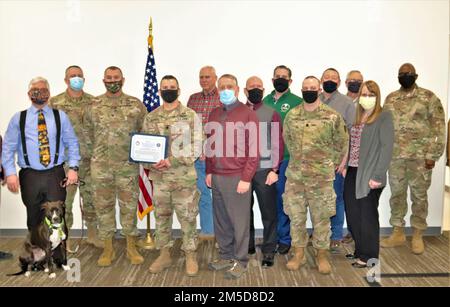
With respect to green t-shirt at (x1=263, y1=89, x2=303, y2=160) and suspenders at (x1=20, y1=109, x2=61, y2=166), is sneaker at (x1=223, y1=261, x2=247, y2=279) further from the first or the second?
suspenders at (x1=20, y1=109, x2=61, y2=166)

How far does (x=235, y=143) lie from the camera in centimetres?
373

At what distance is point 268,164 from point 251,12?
6.69 ft

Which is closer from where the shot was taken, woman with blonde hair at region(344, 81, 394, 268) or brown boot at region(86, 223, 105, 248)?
woman with blonde hair at region(344, 81, 394, 268)

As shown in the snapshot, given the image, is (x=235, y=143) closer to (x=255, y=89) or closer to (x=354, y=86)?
(x=255, y=89)

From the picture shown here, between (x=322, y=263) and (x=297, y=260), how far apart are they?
23cm

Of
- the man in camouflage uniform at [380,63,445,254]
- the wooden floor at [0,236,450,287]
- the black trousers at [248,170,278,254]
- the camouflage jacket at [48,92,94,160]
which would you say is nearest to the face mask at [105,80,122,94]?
the camouflage jacket at [48,92,94,160]

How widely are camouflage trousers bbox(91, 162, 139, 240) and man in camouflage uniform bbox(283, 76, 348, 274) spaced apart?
1486mm

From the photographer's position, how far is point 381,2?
16.3 feet

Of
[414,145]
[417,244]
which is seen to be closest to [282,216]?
[417,244]

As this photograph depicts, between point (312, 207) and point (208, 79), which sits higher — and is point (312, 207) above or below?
below

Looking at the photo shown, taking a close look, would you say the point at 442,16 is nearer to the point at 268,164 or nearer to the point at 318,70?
the point at 318,70

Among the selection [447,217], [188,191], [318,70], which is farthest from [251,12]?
[447,217]

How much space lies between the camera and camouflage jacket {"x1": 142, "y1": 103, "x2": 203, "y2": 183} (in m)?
3.80
